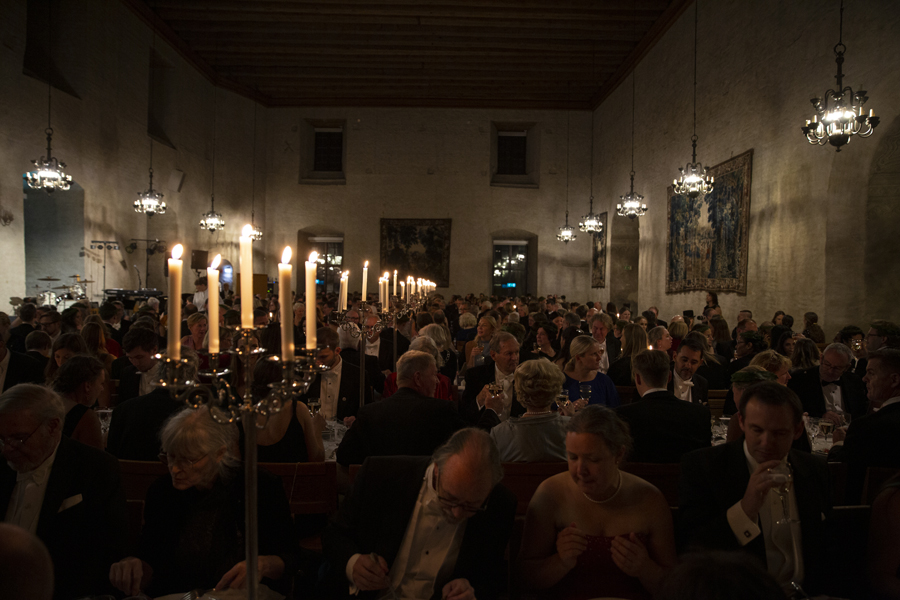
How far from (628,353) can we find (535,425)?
273cm

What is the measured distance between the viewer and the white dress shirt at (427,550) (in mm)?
2070

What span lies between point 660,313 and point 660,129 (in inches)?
178

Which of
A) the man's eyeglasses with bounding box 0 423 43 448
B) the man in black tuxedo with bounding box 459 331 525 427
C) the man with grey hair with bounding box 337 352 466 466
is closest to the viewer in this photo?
the man's eyeglasses with bounding box 0 423 43 448

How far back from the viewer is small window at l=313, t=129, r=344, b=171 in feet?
71.9

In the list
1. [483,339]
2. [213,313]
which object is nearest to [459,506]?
[213,313]

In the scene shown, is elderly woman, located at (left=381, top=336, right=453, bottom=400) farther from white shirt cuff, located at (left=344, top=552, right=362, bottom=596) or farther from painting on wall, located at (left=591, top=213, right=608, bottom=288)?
painting on wall, located at (left=591, top=213, right=608, bottom=288)

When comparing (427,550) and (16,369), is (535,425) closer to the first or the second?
(427,550)

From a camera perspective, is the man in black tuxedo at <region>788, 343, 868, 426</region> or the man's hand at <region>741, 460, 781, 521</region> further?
the man in black tuxedo at <region>788, 343, 868, 426</region>

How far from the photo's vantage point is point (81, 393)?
304cm

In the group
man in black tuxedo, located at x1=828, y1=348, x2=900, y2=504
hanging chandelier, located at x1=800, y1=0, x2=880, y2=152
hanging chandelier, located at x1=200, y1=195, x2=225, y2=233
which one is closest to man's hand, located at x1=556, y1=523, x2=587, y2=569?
man in black tuxedo, located at x1=828, y1=348, x2=900, y2=504

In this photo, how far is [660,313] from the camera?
14.8 metres

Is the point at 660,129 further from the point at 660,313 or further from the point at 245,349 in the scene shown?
the point at 245,349

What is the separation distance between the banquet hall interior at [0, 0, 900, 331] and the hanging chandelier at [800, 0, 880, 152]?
3.92ft

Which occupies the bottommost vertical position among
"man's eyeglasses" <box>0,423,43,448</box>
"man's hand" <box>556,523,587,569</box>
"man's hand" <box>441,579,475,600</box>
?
"man's hand" <box>441,579,475,600</box>
